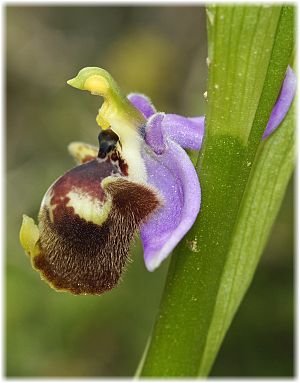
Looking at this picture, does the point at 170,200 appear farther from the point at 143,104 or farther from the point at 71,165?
the point at 71,165

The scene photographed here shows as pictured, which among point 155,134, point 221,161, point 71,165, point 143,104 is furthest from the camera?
point 71,165

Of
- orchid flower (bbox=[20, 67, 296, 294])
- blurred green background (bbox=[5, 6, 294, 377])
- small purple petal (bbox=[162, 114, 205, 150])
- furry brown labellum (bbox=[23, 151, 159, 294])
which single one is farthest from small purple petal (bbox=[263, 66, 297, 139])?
blurred green background (bbox=[5, 6, 294, 377])

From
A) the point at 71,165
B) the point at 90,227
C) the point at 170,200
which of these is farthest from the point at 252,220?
the point at 71,165

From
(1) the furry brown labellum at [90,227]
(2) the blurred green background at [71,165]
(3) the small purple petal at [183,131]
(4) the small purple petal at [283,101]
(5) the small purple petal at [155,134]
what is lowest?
(1) the furry brown labellum at [90,227]

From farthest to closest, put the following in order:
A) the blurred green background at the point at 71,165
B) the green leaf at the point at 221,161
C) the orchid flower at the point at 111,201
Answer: the blurred green background at the point at 71,165
the orchid flower at the point at 111,201
the green leaf at the point at 221,161

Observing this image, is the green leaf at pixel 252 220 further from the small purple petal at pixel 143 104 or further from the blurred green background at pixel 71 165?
the blurred green background at pixel 71 165

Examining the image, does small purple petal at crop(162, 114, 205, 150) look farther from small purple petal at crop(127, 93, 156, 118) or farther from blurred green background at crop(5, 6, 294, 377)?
blurred green background at crop(5, 6, 294, 377)

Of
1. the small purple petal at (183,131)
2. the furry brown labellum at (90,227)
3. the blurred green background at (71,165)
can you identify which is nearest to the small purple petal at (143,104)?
the small purple petal at (183,131)
